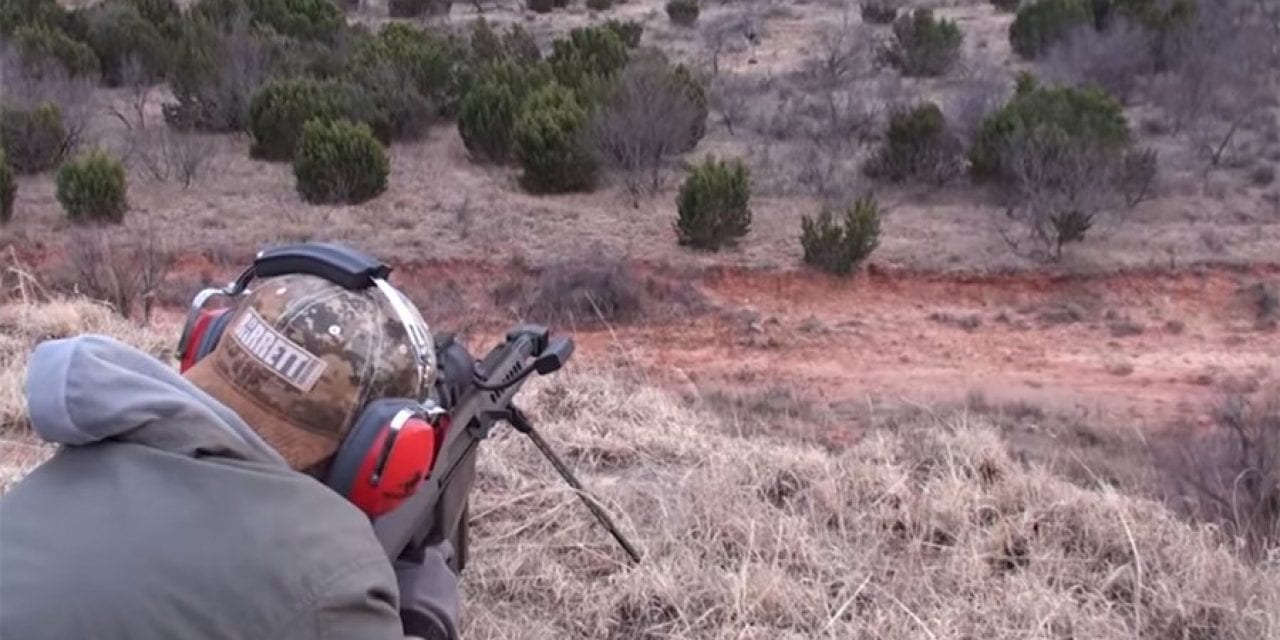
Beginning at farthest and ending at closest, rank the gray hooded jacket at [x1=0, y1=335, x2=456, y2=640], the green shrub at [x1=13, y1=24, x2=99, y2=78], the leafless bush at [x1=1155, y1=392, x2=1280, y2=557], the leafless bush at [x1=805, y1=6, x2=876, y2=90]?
1. the leafless bush at [x1=805, y1=6, x2=876, y2=90]
2. the green shrub at [x1=13, y1=24, x2=99, y2=78]
3. the leafless bush at [x1=1155, y1=392, x2=1280, y2=557]
4. the gray hooded jacket at [x1=0, y1=335, x2=456, y2=640]

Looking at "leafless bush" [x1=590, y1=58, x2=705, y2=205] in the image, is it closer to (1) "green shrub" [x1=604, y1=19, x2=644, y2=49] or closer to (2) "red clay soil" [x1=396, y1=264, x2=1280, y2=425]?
(2) "red clay soil" [x1=396, y1=264, x2=1280, y2=425]

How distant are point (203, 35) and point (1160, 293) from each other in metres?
10.4

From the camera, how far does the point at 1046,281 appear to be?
1010 cm

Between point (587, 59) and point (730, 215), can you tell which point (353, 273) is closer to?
point (730, 215)

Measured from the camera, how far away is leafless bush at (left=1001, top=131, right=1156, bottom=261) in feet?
34.3

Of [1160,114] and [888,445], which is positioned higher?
[888,445]

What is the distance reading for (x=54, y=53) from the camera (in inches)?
615

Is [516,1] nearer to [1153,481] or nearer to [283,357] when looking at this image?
[1153,481]

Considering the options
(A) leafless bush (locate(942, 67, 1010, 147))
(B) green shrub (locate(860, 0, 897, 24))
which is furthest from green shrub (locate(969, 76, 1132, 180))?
(B) green shrub (locate(860, 0, 897, 24))

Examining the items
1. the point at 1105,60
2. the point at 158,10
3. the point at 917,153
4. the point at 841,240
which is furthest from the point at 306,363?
the point at 158,10

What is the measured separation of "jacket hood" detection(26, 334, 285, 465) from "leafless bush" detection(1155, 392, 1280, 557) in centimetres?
304

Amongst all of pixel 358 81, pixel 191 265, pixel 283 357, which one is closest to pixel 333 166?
pixel 191 265

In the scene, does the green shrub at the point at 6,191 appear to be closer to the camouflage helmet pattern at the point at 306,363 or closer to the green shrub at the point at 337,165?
the green shrub at the point at 337,165

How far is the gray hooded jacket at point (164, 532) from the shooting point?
136 cm
